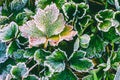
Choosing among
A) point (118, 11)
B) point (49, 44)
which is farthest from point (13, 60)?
point (118, 11)

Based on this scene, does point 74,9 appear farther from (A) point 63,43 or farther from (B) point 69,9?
(A) point 63,43

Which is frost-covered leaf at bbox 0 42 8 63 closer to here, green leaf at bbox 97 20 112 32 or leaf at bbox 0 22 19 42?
leaf at bbox 0 22 19 42

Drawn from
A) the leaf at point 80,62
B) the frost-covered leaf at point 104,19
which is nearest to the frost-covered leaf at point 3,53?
the leaf at point 80,62

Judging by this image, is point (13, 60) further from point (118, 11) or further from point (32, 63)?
point (118, 11)

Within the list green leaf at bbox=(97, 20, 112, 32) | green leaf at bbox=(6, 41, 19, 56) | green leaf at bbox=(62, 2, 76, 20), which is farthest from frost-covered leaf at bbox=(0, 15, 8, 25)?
green leaf at bbox=(97, 20, 112, 32)

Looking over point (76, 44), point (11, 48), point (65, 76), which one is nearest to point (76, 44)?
point (76, 44)

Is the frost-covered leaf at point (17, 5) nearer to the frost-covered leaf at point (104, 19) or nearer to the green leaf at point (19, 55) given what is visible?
the green leaf at point (19, 55)
